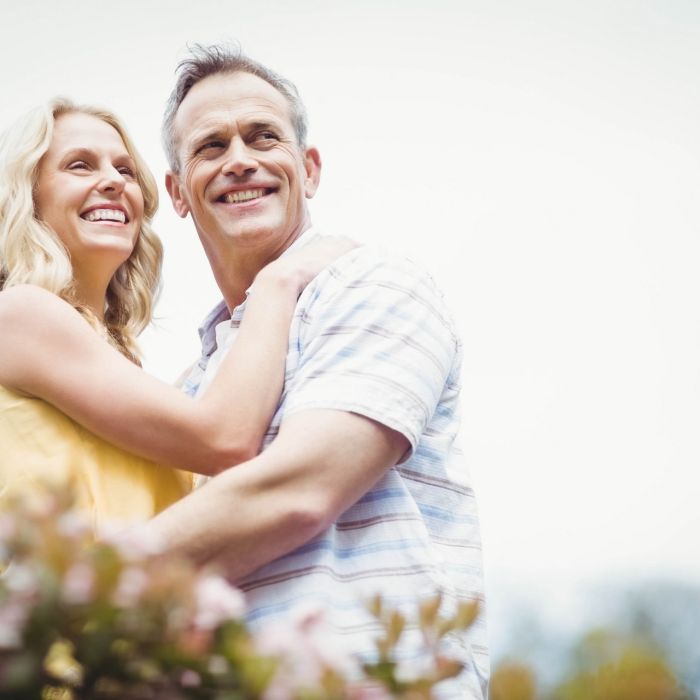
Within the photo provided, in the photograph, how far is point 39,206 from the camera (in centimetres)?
312

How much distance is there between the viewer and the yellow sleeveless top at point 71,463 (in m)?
2.39

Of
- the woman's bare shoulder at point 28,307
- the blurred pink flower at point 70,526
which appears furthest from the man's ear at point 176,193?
the blurred pink flower at point 70,526

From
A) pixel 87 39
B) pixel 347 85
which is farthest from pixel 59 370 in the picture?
pixel 347 85

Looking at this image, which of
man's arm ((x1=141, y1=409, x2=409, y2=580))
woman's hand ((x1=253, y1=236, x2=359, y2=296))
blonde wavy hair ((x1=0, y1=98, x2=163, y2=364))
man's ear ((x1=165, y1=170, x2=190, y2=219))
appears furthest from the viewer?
man's ear ((x1=165, y1=170, x2=190, y2=219))

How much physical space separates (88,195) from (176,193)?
45 cm

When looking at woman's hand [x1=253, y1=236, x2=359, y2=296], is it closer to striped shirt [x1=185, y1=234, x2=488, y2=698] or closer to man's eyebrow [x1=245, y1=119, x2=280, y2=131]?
striped shirt [x1=185, y1=234, x2=488, y2=698]

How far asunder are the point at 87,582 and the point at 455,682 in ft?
4.71

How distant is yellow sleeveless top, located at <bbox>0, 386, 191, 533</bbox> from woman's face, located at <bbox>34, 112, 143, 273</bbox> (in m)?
0.70

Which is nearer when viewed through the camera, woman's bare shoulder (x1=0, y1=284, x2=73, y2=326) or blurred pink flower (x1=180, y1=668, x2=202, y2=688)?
blurred pink flower (x1=180, y1=668, x2=202, y2=688)

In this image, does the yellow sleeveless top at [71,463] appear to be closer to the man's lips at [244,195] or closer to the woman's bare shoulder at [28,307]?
the woman's bare shoulder at [28,307]

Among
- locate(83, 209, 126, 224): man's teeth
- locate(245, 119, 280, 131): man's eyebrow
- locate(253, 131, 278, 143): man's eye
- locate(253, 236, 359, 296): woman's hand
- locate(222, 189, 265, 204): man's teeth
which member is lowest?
locate(253, 236, 359, 296): woman's hand

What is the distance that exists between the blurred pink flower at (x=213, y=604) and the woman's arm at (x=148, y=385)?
1.31 m

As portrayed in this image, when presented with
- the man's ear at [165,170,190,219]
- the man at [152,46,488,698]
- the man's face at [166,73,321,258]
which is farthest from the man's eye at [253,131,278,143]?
the man at [152,46,488,698]

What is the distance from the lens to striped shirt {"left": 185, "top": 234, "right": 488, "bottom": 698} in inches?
86.3
